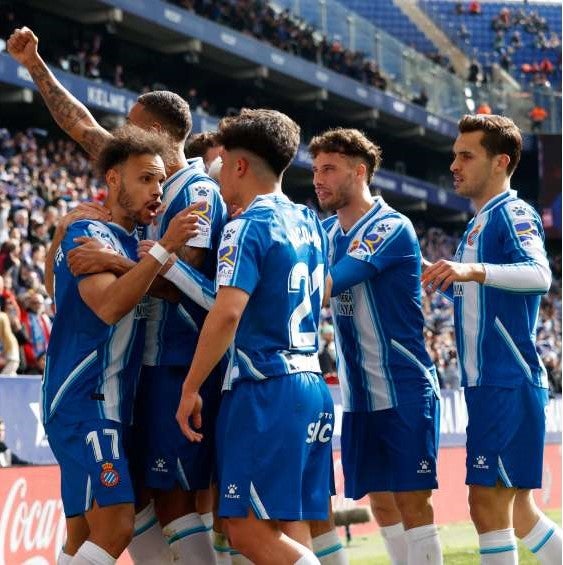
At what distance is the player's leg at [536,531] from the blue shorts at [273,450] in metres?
1.42

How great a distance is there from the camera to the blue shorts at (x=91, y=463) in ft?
14.5

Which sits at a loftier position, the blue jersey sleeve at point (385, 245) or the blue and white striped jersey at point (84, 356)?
the blue jersey sleeve at point (385, 245)

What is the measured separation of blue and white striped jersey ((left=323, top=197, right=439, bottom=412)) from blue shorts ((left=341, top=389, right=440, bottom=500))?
6cm

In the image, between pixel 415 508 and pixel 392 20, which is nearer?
pixel 415 508

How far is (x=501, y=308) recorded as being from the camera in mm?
5332

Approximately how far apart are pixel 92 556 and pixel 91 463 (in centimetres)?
37

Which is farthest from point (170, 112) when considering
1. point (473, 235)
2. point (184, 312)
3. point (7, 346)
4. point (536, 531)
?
point (7, 346)

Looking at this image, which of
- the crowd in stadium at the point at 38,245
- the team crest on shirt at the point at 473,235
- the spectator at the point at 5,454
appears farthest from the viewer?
the crowd in stadium at the point at 38,245

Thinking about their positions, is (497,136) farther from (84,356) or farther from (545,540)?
(84,356)

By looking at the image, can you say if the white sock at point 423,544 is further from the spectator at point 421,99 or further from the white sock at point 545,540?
the spectator at point 421,99

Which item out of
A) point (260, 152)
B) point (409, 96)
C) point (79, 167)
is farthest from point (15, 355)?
point (409, 96)

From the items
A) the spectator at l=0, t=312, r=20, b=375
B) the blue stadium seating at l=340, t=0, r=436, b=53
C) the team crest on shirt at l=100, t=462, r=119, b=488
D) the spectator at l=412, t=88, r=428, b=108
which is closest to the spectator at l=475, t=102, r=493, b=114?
the spectator at l=412, t=88, r=428, b=108

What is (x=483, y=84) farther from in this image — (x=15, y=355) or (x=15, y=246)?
(x=15, y=355)

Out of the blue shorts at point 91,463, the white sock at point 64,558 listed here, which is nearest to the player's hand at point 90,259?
the blue shorts at point 91,463
